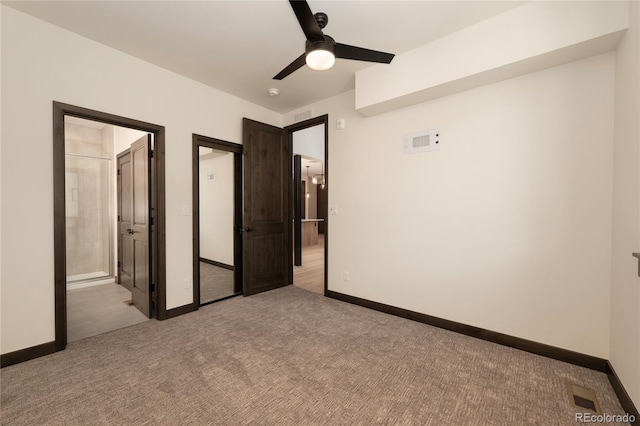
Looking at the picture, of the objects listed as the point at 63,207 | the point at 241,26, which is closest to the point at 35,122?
the point at 63,207

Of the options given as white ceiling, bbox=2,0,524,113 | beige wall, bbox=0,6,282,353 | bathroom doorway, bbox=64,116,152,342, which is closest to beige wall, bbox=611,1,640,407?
white ceiling, bbox=2,0,524,113

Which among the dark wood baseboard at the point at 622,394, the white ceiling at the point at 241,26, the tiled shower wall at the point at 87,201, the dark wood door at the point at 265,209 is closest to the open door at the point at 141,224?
the white ceiling at the point at 241,26

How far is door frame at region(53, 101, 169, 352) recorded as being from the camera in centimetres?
238

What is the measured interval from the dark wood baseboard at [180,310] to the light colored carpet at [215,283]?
295mm

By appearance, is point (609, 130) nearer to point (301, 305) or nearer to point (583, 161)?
point (583, 161)

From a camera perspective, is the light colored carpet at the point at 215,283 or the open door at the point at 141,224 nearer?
the open door at the point at 141,224

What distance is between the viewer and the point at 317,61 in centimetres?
198

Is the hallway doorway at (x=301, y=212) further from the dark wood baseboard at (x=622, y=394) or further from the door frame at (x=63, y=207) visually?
the dark wood baseboard at (x=622, y=394)

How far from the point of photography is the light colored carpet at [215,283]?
391 cm

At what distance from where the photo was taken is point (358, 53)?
6.91 ft

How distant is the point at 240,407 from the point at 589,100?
135 inches

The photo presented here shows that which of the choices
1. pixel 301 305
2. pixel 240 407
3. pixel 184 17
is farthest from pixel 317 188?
pixel 240 407

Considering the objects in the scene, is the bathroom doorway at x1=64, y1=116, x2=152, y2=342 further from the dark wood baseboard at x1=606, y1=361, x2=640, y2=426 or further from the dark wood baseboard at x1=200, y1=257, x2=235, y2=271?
the dark wood baseboard at x1=606, y1=361, x2=640, y2=426

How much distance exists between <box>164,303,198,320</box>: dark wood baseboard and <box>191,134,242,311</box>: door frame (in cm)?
3
